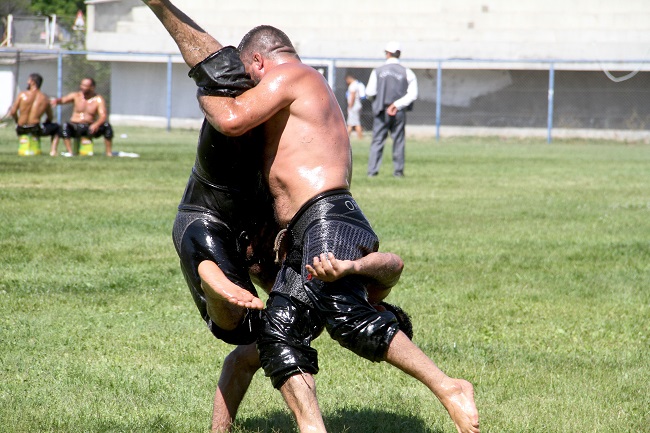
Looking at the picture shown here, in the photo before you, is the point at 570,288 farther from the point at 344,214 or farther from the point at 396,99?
the point at 396,99

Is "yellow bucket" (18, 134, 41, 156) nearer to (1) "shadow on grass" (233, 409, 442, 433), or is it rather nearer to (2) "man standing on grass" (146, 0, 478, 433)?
(1) "shadow on grass" (233, 409, 442, 433)

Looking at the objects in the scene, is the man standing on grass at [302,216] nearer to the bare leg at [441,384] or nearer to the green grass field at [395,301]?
the bare leg at [441,384]

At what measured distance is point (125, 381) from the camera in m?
4.91

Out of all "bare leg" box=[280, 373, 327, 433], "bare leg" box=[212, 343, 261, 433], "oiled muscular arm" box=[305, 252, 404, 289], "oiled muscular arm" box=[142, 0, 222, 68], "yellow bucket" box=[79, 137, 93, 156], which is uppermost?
"oiled muscular arm" box=[142, 0, 222, 68]

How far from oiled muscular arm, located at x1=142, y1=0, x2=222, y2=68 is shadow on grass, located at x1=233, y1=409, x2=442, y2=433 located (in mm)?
1523

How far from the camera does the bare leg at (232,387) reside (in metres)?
4.18

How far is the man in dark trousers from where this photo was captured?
17.0 metres

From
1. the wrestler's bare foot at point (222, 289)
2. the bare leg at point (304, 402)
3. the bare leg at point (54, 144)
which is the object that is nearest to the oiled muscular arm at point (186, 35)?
the wrestler's bare foot at point (222, 289)

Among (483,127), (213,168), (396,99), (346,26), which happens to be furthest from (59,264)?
(346,26)

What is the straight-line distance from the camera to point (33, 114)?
74.2ft

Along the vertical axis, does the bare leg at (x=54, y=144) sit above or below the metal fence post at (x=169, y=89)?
below

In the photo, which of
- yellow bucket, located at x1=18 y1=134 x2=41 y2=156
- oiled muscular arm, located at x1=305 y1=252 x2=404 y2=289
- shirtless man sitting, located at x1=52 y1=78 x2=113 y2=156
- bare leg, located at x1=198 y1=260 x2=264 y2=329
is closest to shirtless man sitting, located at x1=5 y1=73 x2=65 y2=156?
yellow bucket, located at x1=18 y1=134 x2=41 y2=156

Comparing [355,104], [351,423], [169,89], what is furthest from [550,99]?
[351,423]

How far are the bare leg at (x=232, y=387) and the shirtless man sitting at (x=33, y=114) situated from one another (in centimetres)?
1873
